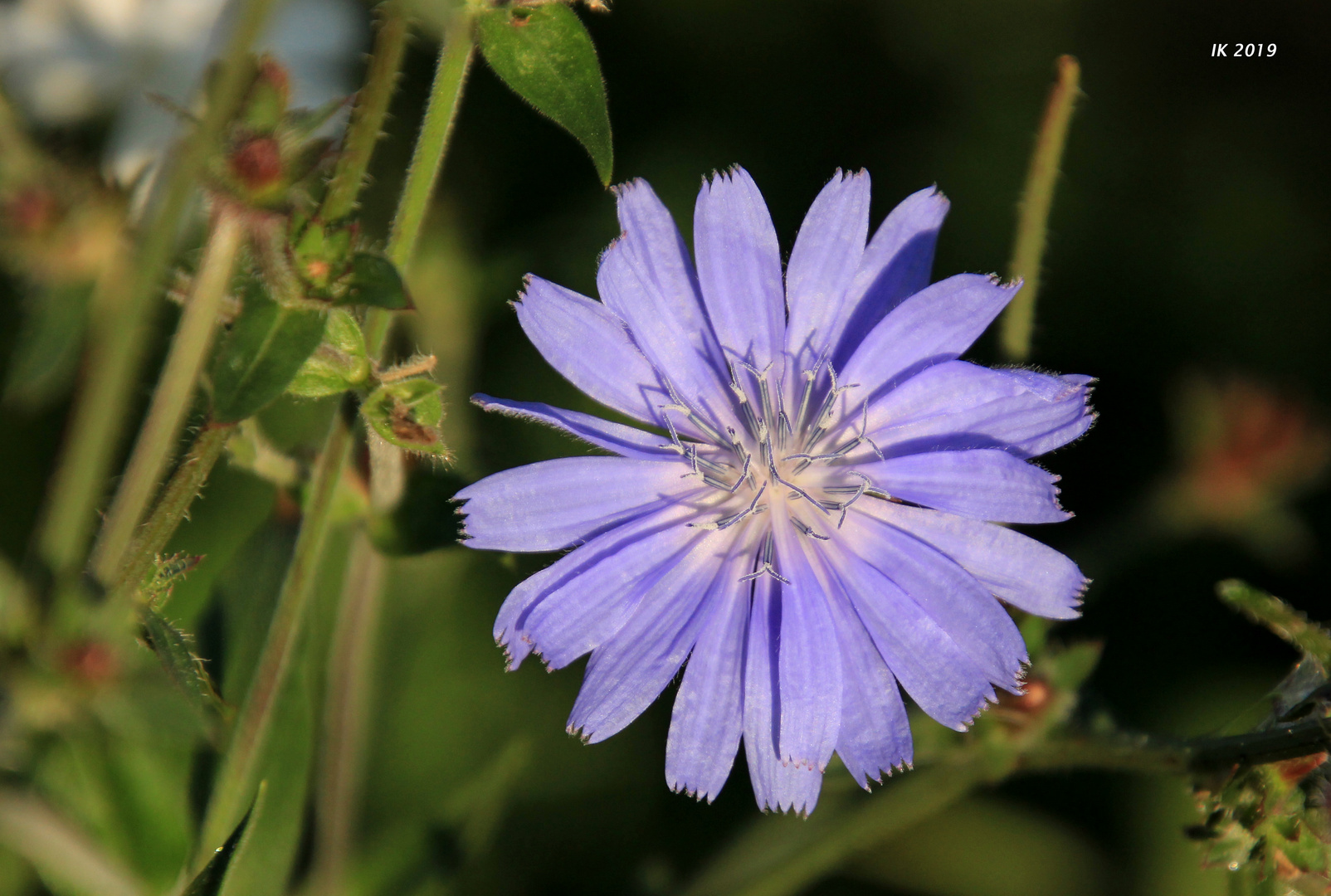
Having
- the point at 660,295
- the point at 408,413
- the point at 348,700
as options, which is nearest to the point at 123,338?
the point at 408,413

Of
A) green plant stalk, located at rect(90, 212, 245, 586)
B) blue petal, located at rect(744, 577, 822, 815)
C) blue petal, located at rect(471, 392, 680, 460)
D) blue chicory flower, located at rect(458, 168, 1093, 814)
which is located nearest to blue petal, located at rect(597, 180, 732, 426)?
blue chicory flower, located at rect(458, 168, 1093, 814)

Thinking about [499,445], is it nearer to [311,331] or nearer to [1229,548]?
[311,331]

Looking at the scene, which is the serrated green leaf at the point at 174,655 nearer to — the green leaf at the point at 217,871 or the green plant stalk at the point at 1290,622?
the green leaf at the point at 217,871

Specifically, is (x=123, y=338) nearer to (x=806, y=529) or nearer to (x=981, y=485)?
(x=806, y=529)

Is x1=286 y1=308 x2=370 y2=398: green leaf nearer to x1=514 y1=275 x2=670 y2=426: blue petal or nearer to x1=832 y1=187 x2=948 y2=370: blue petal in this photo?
x1=514 y1=275 x2=670 y2=426: blue petal

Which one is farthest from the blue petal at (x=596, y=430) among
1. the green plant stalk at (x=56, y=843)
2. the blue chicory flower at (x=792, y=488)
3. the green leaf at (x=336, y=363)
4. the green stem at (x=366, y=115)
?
the green plant stalk at (x=56, y=843)

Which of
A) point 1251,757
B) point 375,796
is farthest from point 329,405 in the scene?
point 1251,757
